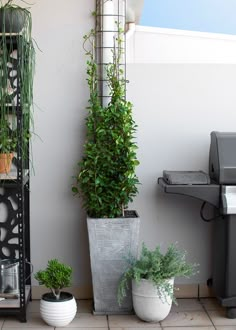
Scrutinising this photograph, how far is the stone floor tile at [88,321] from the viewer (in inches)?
165

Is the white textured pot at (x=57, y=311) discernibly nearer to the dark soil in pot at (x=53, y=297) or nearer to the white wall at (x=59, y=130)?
the dark soil in pot at (x=53, y=297)

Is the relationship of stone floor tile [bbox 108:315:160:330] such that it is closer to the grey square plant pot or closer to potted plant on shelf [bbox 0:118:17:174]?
the grey square plant pot

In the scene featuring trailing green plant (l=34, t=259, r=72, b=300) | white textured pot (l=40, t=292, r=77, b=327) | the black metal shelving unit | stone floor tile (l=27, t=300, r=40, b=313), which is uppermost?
the black metal shelving unit

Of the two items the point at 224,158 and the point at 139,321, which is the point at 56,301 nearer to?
the point at 139,321

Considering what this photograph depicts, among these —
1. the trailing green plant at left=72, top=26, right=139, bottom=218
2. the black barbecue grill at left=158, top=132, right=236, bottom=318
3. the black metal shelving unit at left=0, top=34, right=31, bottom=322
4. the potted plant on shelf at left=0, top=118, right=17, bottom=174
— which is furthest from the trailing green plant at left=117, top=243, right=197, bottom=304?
the potted plant on shelf at left=0, top=118, right=17, bottom=174

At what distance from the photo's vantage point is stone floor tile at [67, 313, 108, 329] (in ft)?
13.8

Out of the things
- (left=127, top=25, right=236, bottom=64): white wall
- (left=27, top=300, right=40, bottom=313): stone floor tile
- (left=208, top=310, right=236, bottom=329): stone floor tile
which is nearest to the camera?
(left=208, top=310, right=236, bottom=329): stone floor tile

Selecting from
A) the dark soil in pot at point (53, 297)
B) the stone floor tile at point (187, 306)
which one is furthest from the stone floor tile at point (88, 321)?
the stone floor tile at point (187, 306)

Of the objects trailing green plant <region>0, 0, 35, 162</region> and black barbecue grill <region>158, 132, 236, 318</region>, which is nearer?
trailing green plant <region>0, 0, 35, 162</region>

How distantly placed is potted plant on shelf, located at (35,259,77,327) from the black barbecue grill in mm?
819

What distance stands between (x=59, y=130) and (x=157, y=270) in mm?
1156

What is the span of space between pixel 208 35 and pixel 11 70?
2.84 metres

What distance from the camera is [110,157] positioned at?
4.30 m

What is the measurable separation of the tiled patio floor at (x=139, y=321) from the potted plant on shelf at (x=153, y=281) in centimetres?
8
